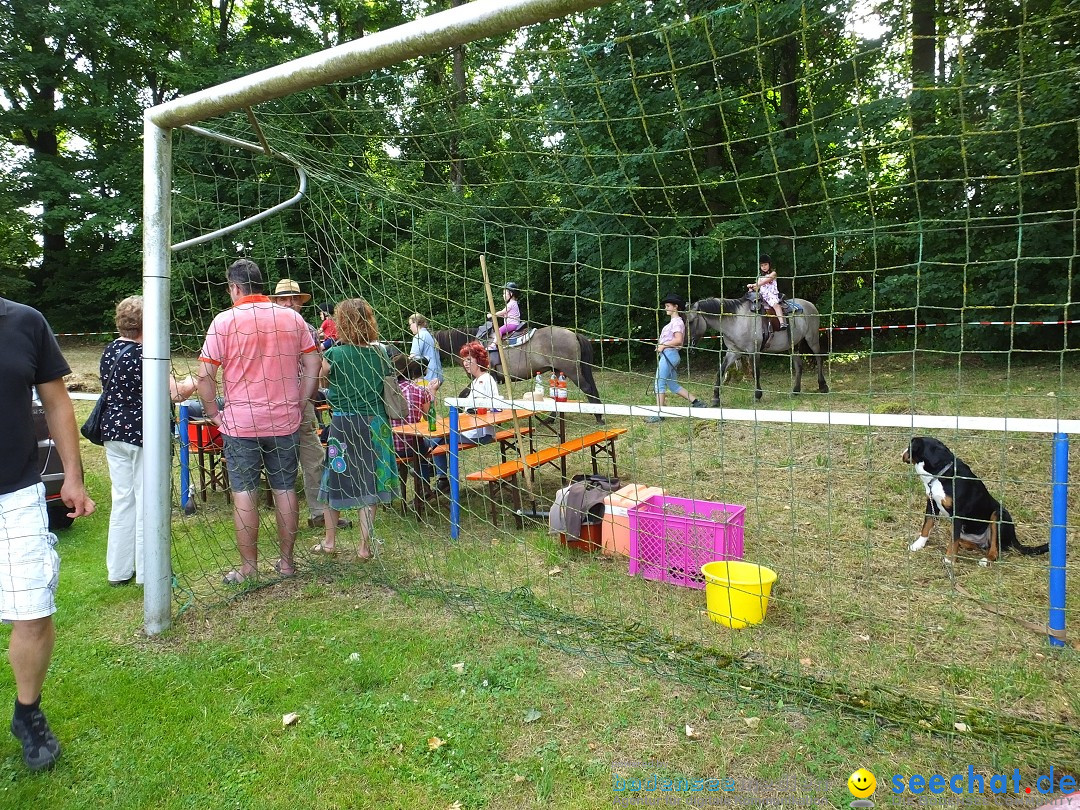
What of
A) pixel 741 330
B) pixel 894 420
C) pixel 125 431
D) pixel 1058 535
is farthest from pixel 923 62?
pixel 125 431

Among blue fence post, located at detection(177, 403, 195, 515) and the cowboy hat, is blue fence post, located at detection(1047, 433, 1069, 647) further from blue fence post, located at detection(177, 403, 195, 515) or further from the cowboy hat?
blue fence post, located at detection(177, 403, 195, 515)

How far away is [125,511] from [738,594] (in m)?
3.42

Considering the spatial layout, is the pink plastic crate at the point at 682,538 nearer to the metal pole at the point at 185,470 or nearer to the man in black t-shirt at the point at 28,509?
the man in black t-shirt at the point at 28,509

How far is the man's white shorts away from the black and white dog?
415 centimetres

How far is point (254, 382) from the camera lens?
3.63m

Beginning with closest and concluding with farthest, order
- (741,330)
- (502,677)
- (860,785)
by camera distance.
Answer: (860,785) → (502,677) → (741,330)

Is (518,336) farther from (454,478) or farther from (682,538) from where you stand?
(682,538)

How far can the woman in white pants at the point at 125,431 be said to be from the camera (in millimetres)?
3844

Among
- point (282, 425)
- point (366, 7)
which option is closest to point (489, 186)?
point (282, 425)

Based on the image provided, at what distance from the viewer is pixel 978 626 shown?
3.40m

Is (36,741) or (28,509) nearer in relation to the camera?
(28,509)

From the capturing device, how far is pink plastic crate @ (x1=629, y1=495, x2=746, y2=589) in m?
3.80

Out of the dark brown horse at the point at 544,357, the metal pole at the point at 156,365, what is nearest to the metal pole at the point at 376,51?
the metal pole at the point at 156,365

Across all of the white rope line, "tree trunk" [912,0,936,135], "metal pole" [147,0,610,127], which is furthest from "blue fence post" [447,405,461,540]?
"tree trunk" [912,0,936,135]
